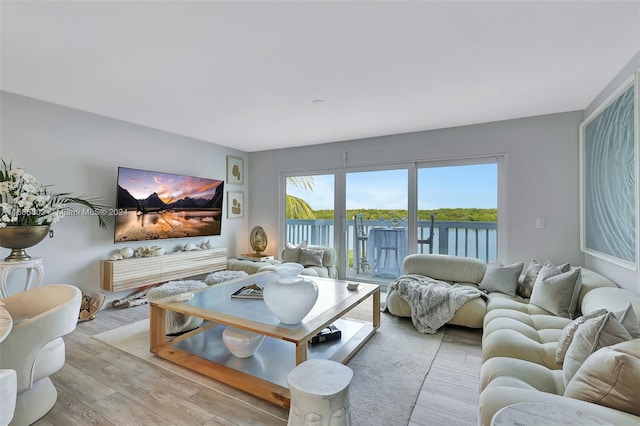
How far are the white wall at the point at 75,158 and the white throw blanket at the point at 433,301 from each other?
3455mm

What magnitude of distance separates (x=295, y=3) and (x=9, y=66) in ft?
8.03

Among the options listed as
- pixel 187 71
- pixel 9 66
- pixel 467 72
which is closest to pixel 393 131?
pixel 467 72

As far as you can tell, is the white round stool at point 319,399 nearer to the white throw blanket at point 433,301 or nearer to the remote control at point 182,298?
the remote control at point 182,298

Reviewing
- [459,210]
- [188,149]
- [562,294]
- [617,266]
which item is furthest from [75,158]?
[617,266]

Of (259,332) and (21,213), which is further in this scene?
(21,213)

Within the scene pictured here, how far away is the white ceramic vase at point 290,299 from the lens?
197 cm

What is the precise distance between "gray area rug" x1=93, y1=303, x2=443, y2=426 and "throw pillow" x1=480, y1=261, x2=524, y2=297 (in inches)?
29.8

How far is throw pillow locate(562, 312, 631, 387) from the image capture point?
125 cm

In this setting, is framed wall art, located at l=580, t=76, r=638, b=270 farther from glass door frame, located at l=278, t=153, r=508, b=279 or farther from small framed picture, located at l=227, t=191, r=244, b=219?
small framed picture, located at l=227, t=191, r=244, b=219

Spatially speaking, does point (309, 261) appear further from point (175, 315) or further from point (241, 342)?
point (241, 342)

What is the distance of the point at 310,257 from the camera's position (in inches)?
175

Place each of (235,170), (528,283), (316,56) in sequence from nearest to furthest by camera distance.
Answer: (316,56), (528,283), (235,170)

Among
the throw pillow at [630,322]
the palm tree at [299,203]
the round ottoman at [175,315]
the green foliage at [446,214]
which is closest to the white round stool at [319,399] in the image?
the throw pillow at [630,322]

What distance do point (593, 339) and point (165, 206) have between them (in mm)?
4432
